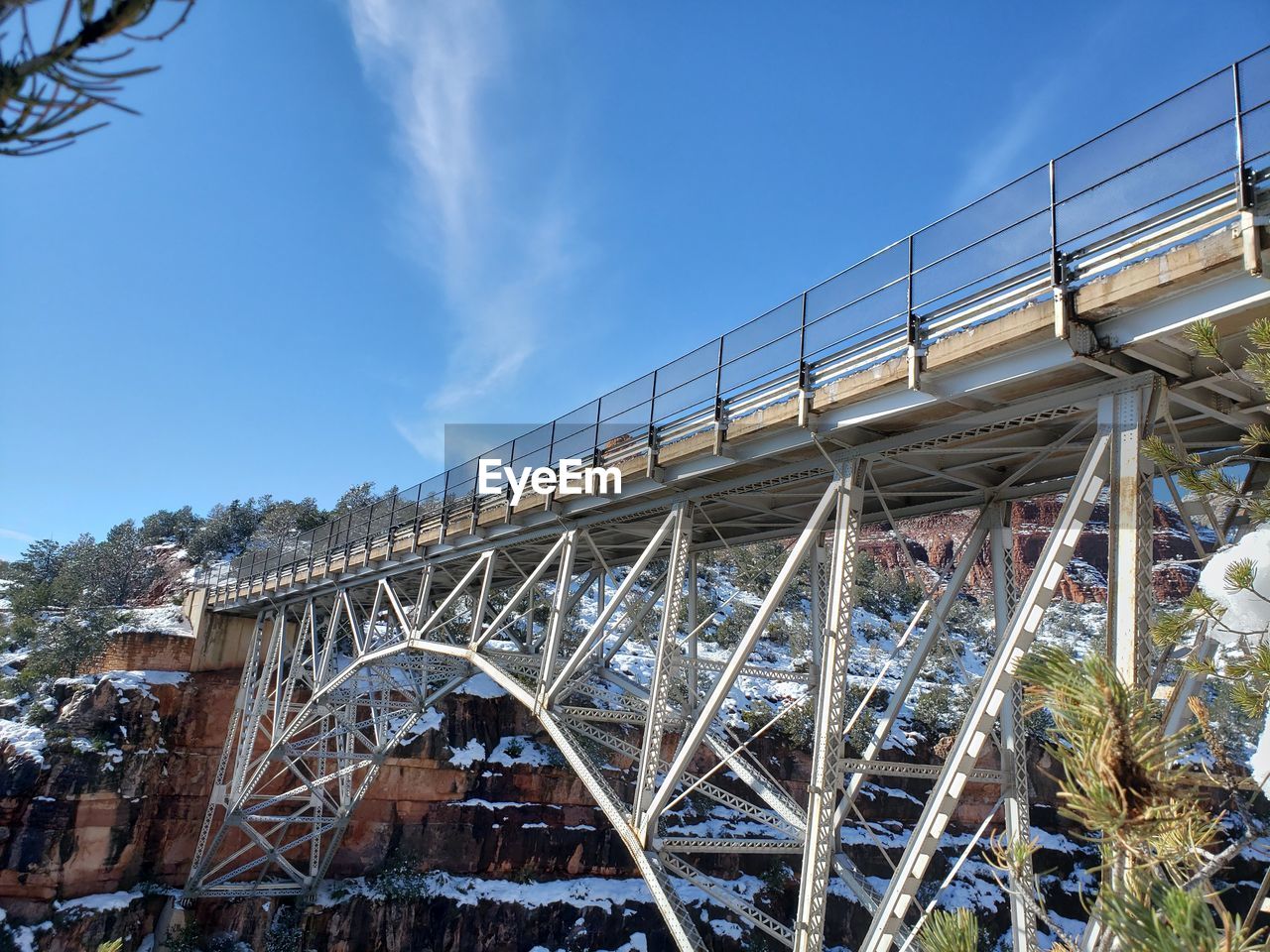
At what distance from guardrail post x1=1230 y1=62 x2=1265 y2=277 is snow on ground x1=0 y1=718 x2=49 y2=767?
27705 millimetres

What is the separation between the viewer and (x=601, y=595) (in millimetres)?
14594

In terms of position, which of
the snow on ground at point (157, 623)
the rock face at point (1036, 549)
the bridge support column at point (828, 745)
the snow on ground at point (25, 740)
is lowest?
the snow on ground at point (25, 740)

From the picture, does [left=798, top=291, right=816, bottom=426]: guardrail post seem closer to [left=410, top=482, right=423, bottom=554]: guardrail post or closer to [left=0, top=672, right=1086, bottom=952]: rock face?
[left=410, top=482, right=423, bottom=554]: guardrail post

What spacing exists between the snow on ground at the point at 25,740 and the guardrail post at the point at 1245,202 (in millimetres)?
27705

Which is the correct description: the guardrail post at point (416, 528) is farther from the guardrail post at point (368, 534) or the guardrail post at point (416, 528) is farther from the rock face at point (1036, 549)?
the rock face at point (1036, 549)

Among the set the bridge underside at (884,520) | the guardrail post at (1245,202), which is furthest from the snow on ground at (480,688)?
the guardrail post at (1245,202)

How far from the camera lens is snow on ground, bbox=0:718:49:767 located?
71.6 ft

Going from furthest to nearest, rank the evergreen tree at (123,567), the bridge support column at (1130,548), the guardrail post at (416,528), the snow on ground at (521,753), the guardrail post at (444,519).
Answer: the evergreen tree at (123,567) → the snow on ground at (521,753) → the guardrail post at (416,528) → the guardrail post at (444,519) → the bridge support column at (1130,548)

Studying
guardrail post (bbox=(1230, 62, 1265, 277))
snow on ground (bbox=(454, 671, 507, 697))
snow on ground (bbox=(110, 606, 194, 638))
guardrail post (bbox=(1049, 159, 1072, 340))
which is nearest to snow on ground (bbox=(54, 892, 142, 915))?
snow on ground (bbox=(110, 606, 194, 638))

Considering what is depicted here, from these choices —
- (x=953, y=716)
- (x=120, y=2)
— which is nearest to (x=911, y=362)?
(x=120, y=2)

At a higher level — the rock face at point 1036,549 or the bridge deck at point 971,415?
the rock face at point 1036,549

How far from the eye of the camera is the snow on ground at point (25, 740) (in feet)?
71.6

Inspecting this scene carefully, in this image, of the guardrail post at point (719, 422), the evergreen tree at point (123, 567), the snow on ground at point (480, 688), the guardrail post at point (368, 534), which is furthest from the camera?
the evergreen tree at point (123, 567)

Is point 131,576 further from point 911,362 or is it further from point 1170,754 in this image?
point 1170,754
